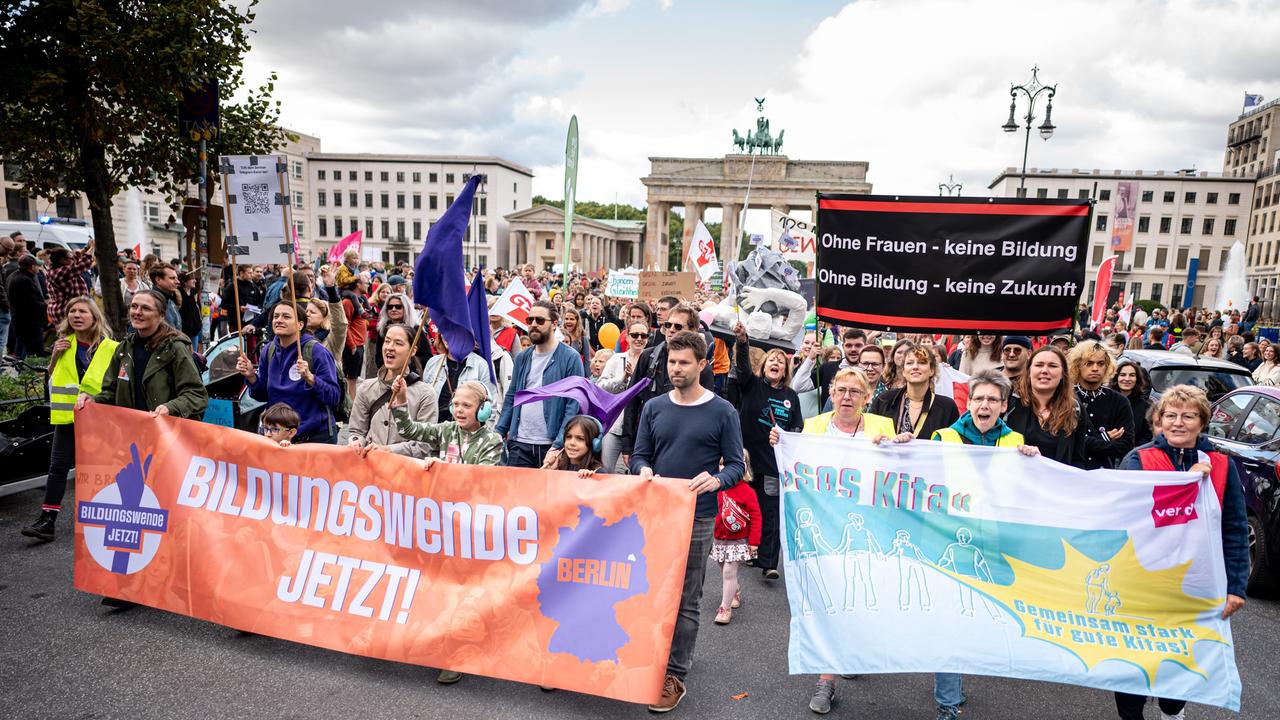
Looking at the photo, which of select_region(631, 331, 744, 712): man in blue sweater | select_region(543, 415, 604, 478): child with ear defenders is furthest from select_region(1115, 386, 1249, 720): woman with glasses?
select_region(543, 415, 604, 478): child with ear defenders

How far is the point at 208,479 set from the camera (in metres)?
4.62

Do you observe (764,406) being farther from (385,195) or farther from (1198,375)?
(385,195)

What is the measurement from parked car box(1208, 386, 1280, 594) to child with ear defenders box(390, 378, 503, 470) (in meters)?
5.09

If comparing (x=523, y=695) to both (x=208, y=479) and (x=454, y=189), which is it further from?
(x=454, y=189)

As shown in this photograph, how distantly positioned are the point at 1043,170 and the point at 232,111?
91.9 meters

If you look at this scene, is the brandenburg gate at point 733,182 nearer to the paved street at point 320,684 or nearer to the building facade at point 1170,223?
the building facade at point 1170,223

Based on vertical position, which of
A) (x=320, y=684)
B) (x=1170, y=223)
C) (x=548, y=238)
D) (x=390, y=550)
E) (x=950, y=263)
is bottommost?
(x=320, y=684)

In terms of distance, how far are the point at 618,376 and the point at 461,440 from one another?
206cm

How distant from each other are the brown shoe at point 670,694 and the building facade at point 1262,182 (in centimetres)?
7912

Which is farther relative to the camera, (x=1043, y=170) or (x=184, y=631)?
(x=1043, y=170)

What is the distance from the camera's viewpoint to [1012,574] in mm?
3705

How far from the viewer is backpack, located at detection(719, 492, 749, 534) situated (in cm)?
492

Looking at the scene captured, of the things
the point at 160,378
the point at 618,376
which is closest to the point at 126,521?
the point at 160,378

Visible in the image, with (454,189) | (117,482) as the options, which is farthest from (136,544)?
(454,189)
